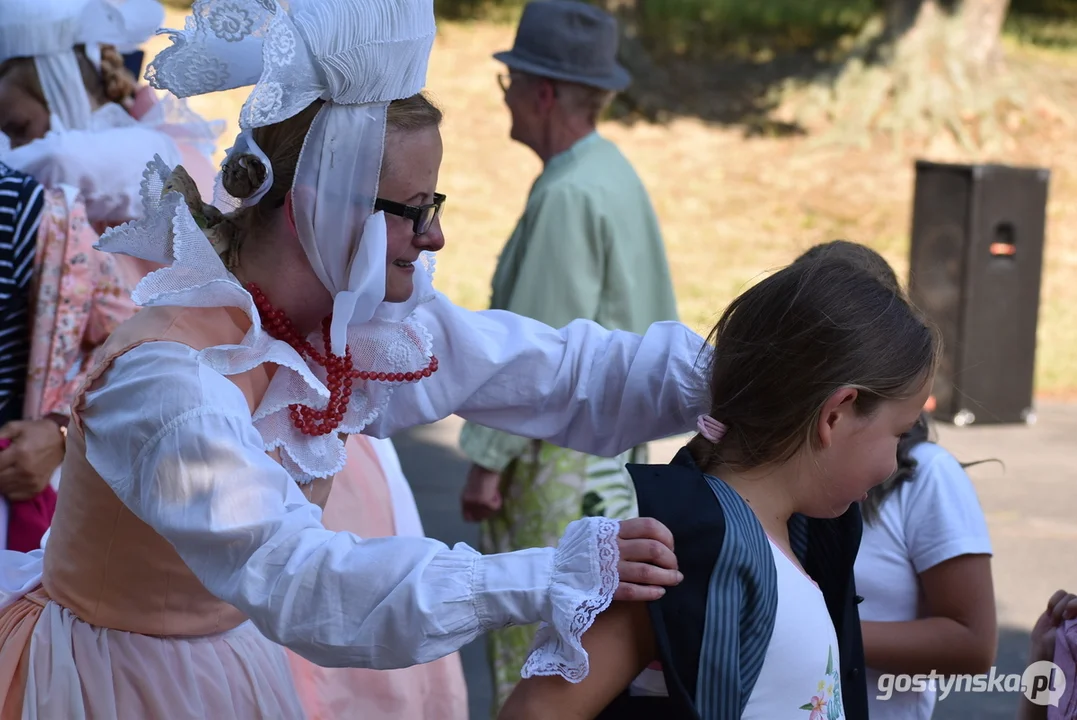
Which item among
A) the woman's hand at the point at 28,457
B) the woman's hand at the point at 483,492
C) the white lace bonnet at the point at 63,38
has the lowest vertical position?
the woman's hand at the point at 483,492

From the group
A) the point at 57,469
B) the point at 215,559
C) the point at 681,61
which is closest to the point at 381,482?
the point at 57,469

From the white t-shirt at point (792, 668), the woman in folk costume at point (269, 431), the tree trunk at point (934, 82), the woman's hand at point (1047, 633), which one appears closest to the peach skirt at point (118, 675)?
the woman in folk costume at point (269, 431)

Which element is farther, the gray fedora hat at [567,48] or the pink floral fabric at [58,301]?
the gray fedora hat at [567,48]

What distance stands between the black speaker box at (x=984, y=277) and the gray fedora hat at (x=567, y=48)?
466 centimetres

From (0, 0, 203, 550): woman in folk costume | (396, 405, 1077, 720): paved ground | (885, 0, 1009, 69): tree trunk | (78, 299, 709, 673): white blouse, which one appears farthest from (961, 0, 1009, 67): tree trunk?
(78, 299, 709, 673): white blouse

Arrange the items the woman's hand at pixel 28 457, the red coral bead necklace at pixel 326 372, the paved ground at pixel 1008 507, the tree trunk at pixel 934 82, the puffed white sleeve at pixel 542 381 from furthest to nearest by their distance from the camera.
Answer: the tree trunk at pixel 934 82 → the paved ground at pixel 1008 507 → the woman's hand at pixel 28 457 → the puffed white sleeve at pixel 542 381 → the red coral bead necklace at pixel 326 372

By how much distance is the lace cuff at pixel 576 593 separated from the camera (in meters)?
1.54

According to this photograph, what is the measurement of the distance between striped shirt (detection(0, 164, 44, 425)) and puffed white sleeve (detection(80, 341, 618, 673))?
1258mm

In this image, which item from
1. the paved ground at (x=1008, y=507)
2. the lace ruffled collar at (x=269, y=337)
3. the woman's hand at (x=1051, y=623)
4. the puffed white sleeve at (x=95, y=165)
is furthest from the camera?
the paved ground at (x=1008, y=507)

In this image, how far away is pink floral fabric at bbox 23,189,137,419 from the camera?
9.34 ft

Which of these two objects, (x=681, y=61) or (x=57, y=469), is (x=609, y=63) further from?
(x=681, y=61)

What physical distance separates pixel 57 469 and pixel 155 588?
1132 mm

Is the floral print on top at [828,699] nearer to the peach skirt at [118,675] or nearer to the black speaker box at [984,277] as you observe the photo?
the peach skirt at [118,675]

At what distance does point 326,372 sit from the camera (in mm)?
2068
